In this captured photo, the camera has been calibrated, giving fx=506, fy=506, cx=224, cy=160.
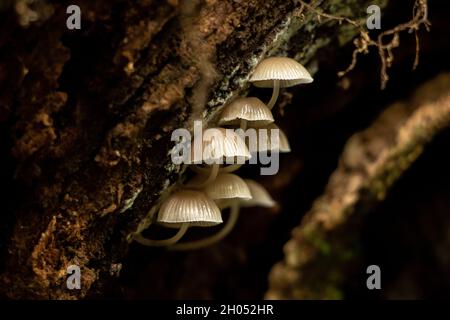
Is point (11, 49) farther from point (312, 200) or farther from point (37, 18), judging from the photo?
point (312, 200)

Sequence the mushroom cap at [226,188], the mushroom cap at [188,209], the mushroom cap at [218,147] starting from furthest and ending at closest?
the mushroom cap at [226,188], the mushroom cap at [188,209], the mushroom cap at [218,147]

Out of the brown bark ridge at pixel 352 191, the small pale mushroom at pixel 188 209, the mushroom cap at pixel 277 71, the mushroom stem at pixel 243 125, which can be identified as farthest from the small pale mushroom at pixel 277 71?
the brown bark ridge at pixel 352 191

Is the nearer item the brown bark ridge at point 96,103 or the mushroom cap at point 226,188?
the brown bark ridge at point 96,103

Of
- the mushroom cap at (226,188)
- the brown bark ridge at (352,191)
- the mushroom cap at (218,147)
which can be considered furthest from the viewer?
the brown bark ridge at (352,191)

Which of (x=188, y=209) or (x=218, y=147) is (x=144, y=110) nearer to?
(x=218, y=147)

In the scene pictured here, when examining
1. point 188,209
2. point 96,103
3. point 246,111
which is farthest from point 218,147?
point 96,103

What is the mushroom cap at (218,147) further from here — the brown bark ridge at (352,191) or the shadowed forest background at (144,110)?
the brown bark ridge at (352,191)
